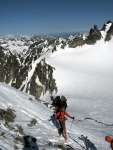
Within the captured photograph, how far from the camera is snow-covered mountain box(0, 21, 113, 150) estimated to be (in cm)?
1939

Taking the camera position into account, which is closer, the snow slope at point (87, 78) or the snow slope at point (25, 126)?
the snow slope at point (25, 126)

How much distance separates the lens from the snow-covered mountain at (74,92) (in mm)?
19391

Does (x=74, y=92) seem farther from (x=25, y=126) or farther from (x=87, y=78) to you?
(x=25, y=126)

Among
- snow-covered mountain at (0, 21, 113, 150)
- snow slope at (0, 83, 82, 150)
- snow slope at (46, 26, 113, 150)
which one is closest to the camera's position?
snow slope at (0, 83, 82, 150)

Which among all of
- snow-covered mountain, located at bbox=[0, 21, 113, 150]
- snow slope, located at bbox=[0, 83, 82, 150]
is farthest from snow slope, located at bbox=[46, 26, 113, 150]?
snow slope, located at bbox=[0, 83, 82, 150]

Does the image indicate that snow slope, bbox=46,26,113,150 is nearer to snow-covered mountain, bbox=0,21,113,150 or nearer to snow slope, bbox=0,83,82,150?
snow-covered mountain, bbox=0,21,113,150

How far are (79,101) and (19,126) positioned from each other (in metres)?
56.9

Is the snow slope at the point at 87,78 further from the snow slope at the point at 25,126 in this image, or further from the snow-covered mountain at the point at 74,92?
the snow slope at the point at 25,126

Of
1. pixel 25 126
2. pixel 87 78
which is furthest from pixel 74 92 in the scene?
pixel 25 126

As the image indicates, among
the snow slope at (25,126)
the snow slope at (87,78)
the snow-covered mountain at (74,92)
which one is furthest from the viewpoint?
the snow slope at (87,78)

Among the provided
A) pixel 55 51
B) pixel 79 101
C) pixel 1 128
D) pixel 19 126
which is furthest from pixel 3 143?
pixel 55 51

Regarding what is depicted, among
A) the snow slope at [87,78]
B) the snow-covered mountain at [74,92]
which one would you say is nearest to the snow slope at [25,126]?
the snow-covered mountain at [74,92]

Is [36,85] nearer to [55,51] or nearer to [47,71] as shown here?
[47,71]

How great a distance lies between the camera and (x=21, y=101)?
25656mm
